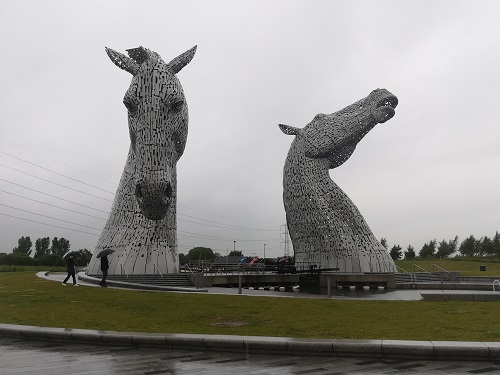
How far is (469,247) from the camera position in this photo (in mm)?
76125

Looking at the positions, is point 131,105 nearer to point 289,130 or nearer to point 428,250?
point 289,130

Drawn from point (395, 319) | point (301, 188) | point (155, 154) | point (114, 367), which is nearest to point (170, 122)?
point (155, 154)

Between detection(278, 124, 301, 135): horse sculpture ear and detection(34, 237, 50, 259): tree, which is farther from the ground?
detection(278, 124, 301, 135): horse sculpture ear

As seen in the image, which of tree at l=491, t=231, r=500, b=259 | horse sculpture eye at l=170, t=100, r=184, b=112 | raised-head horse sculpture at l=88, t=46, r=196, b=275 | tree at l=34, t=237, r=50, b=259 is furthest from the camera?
tree at l=34, t=237, r=50, b=259

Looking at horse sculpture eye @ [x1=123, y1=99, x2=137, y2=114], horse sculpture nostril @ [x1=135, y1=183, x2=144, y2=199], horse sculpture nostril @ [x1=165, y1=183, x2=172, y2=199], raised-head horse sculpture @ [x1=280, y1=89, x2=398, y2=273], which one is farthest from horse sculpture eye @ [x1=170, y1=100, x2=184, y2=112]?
raised-head horse sculpture @ [x1=280, y1=89, x2=398, y2=273]

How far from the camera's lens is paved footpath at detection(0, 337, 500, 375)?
243 inches

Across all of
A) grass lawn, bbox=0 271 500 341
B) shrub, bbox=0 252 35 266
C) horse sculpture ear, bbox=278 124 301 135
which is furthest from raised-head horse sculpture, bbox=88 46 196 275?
shrub, bbox=0 252 35 266

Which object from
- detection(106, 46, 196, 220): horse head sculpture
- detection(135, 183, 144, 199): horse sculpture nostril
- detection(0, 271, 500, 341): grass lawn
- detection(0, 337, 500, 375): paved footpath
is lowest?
detection(0, 337, 500, 375): paved footpath

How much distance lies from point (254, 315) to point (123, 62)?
16.9m

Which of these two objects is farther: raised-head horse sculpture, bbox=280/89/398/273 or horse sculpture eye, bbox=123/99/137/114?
raised-head horse sculpture, bbox=280/89/398/273

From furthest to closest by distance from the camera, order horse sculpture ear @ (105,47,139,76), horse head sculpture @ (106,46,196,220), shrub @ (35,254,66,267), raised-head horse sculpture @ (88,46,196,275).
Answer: shrub @ (35,254,66,267), horse sculpture ear @ (105,47,139,76), raised-head horse sculpture @ (88,46,196,275), horse head sculpture @ (106,46,196,220)

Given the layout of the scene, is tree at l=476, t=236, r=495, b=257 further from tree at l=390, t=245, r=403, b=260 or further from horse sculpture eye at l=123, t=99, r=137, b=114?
horse sculpture eye at l=123, t=99, r=137, b=114

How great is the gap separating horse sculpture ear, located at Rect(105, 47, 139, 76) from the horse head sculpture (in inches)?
1.6

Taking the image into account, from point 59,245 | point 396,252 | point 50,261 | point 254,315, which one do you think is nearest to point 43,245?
point 59,245
